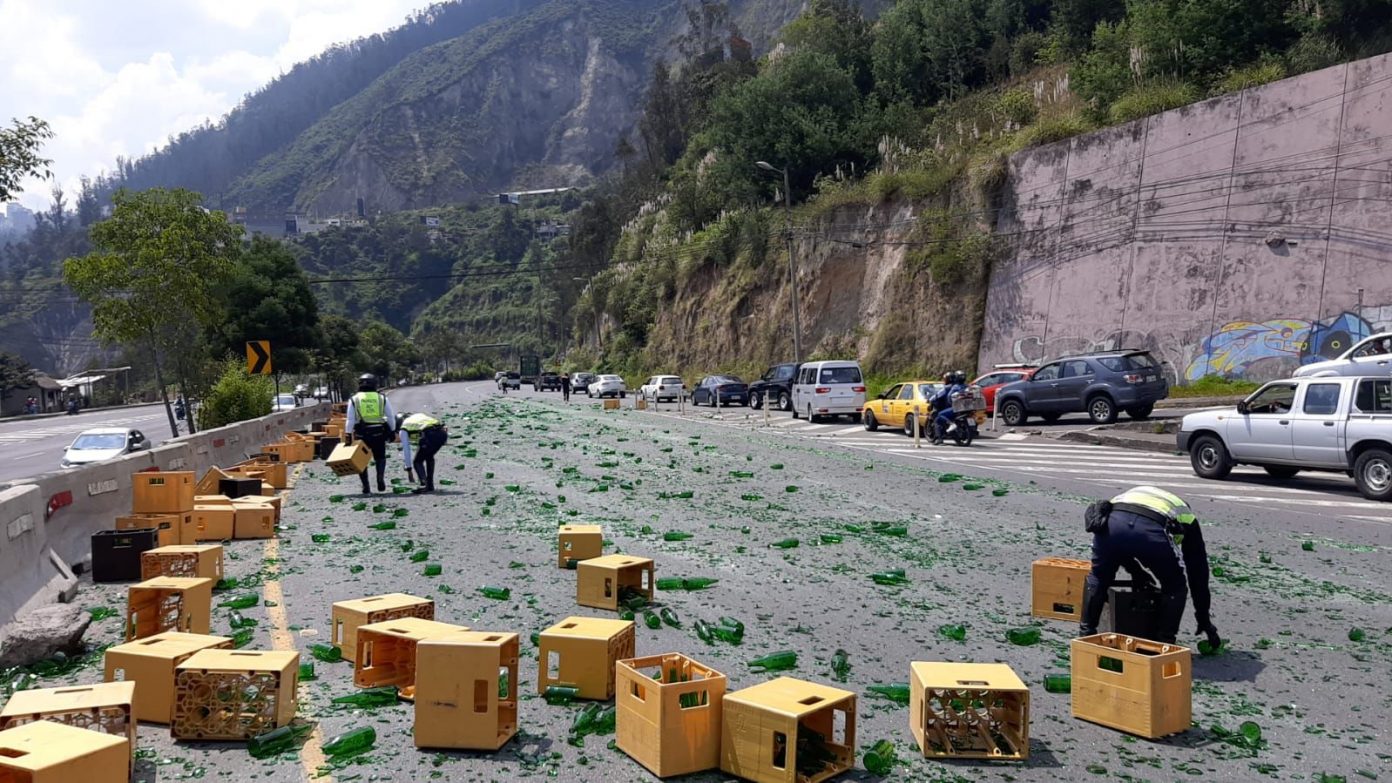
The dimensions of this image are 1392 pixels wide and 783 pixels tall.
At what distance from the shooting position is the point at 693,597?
8.91 m

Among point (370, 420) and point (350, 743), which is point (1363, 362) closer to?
point (370, 420)

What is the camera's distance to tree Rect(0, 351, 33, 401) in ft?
257

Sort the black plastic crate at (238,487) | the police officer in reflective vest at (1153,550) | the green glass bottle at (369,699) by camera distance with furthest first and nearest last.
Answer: the black plastic crate at (238,487) → the police officer in reflective vest at (1153,550) → the green glass bottle at (369,699)

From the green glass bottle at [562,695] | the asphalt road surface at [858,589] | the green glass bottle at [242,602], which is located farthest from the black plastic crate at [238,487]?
the green glass bottle at [562,695]

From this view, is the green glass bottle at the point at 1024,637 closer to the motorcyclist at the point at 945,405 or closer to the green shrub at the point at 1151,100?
the motorcyclist at the point at 945,405

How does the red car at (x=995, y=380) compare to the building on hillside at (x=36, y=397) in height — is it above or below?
above

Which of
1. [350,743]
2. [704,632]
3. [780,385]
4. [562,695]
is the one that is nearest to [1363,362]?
[704,632]

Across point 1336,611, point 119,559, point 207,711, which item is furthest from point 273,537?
point 1336,611

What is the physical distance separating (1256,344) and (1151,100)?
9984mm

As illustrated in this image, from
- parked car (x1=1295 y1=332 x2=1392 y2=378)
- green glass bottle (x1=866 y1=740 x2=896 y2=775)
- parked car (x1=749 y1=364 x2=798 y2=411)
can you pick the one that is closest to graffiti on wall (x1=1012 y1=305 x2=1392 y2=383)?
parked car (x1=1295 y1=332 x2=1392 y2=378)

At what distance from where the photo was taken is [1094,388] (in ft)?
86.2

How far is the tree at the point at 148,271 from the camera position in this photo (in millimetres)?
27078

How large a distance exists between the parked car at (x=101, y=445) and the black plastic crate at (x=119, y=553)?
52.2 feet

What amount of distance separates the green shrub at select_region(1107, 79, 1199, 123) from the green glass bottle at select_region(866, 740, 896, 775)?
1296 inches
